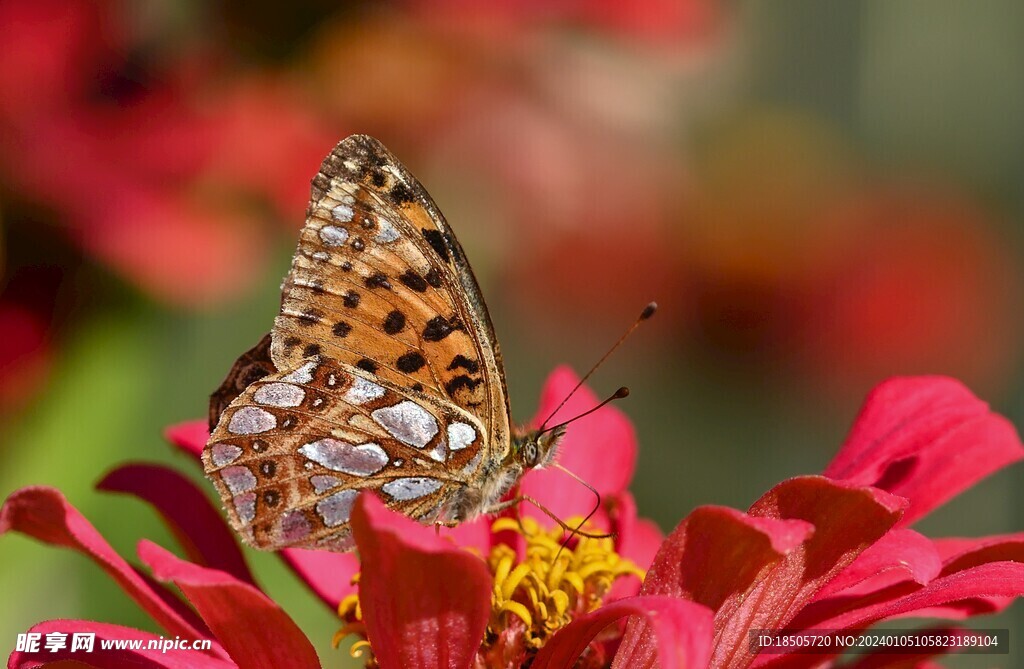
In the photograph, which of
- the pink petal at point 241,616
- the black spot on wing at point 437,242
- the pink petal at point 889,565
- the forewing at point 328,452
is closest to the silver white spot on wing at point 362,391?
the forewing at point 328,452

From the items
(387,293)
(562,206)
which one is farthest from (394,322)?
(562,206)

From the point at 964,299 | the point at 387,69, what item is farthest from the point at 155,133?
the point at 964,299

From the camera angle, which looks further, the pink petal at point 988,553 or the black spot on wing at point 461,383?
the black spot on wing at point 461,383

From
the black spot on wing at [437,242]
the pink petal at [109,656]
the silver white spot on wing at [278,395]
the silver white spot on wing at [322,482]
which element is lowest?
the pink petal at [109,656]

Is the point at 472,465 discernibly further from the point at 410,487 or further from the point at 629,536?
the point at 629,536

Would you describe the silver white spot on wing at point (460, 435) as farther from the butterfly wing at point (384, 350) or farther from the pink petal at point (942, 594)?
the pink petal at point (942, 594)

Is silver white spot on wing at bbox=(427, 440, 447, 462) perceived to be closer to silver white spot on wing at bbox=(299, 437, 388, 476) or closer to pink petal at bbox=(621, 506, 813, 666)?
silver white spot on wing at bbox=(299, 437, 388, 476)

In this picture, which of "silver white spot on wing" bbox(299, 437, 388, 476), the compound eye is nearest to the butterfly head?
the compound eye
